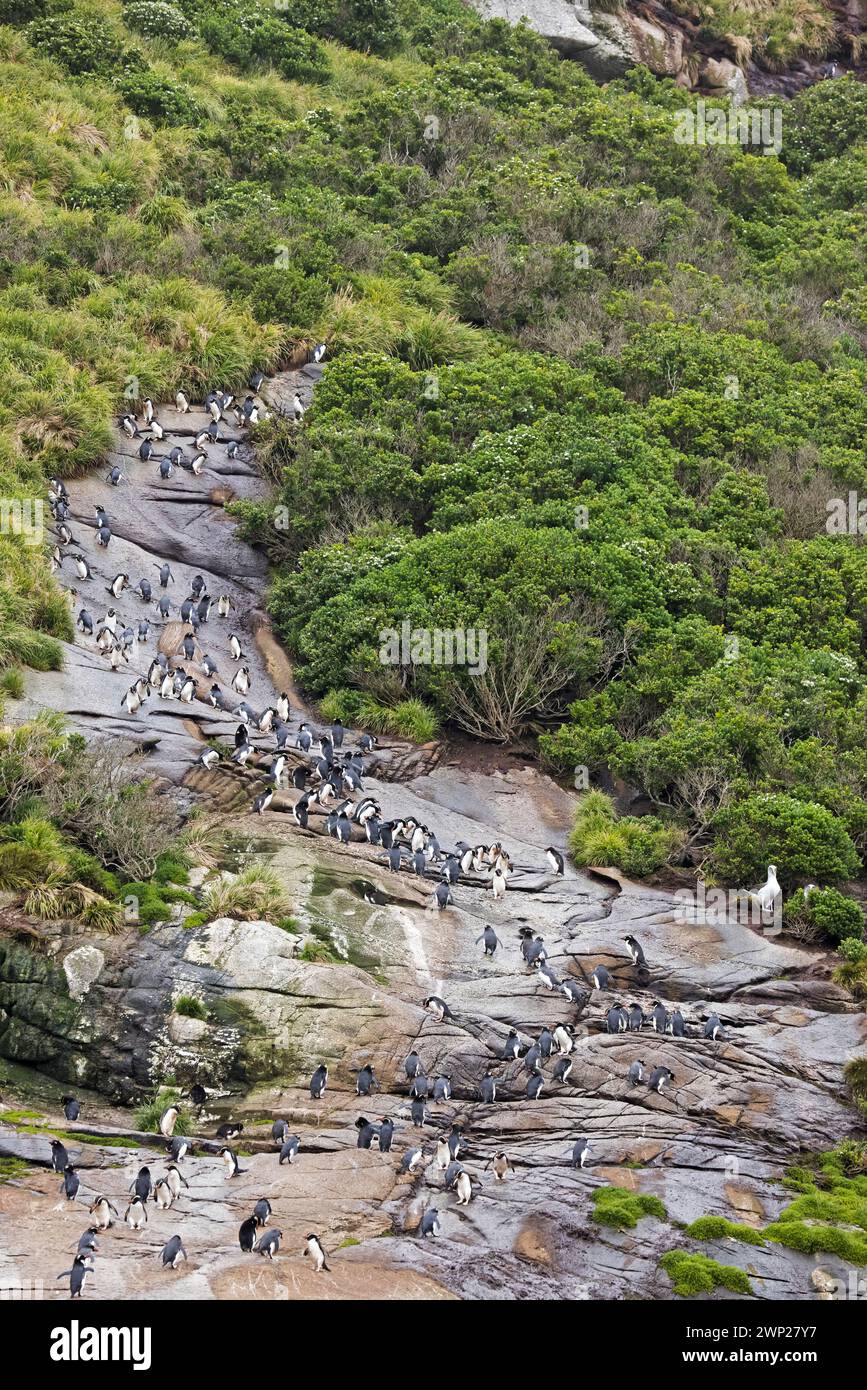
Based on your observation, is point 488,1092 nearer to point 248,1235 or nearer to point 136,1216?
point 248,1235

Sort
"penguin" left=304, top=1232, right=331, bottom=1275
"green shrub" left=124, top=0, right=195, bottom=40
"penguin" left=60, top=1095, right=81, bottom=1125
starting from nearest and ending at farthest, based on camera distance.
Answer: "penguin" left=304, top=1232, right=331, bottom=1275
"penguin" left=60, top=1095, right=81, bottom=1125
"green shrub" left=124, top=0, right=195, bottom=40

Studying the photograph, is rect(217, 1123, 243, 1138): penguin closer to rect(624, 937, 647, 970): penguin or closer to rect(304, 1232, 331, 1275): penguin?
rect(304, 1232, 331, 1275): penguin

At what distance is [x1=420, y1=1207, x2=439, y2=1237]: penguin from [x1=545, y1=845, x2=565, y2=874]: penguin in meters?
9.56

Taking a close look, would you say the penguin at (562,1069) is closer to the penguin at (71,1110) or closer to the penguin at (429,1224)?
the penguin at (429,1224)

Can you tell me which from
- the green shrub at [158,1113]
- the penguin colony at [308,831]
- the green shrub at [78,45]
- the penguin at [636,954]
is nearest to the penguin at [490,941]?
the penguin colony at [308,831]

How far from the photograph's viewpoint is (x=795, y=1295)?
1975 cm

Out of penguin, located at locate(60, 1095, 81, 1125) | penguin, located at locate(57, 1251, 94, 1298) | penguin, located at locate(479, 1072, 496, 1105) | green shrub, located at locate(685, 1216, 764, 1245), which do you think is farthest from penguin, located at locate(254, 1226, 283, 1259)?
green shrub, located at locate(685, 1216, 764, 1245)

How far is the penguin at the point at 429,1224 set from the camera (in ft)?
65.1

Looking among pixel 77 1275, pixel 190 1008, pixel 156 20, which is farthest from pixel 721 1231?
pixel 156 20

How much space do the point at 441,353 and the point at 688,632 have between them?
12.4m

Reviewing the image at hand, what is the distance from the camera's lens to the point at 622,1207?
20.5 meters

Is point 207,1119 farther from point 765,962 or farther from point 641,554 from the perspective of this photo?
point 641,554

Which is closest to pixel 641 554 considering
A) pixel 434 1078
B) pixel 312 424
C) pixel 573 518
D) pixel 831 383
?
pixel 573 518

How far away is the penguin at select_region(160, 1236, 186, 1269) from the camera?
18.5 meters
